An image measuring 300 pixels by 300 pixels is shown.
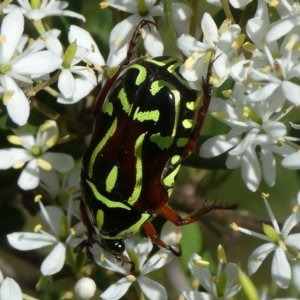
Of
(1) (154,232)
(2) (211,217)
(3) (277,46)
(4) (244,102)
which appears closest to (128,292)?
(1) (154,232)

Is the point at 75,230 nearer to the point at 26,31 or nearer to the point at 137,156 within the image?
the point at 137,156

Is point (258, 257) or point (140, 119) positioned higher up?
point (140, 119)

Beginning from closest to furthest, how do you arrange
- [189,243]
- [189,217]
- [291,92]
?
[291,92], [189,217], [189,243]

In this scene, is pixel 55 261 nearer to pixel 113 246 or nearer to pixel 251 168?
pixel 113 246

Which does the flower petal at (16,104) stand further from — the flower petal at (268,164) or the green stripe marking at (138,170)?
the flower petal at (268,164)

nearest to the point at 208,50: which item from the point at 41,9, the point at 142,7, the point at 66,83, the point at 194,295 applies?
the point at 142,7
